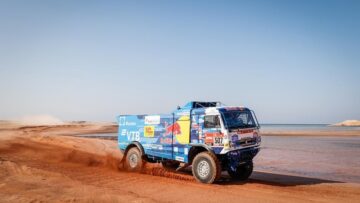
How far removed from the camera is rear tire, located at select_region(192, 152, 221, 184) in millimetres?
11453

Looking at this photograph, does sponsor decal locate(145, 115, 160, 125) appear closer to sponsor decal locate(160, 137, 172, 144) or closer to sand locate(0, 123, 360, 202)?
sponsor decal locate(160, 137, 172, 144)

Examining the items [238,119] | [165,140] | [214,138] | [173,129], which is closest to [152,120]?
[165,140]

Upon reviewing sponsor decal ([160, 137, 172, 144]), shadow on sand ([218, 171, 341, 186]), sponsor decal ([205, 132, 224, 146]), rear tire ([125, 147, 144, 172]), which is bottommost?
shadow on sand ([218, 171, 341, 186])

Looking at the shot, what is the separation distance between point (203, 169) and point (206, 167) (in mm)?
148

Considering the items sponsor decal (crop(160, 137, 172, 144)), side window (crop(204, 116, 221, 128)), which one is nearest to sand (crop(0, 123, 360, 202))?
sponsor decal (crop(160, 137, 172, 144))

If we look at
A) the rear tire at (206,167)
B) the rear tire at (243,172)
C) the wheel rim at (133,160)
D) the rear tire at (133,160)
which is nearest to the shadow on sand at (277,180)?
the rear tire at (243,172)

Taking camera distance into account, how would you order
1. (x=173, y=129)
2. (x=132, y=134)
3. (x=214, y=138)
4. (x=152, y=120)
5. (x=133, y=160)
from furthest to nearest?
(x=132, y=134), (x=133, y=160), (x=152, y=120), (x=173, y=129), (x=214, y=138)

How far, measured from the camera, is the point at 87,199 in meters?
8.73

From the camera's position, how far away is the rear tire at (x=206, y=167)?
1145 centimetres

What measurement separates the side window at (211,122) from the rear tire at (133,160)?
4191 mm

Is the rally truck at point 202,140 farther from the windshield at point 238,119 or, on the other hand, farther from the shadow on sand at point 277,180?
the shadow on sand at point 277,180

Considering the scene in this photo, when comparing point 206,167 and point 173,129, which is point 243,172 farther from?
point 173,129

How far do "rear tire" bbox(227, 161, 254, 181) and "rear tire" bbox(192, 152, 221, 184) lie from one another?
1534 millimetres

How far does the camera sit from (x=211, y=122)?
12.1 m
